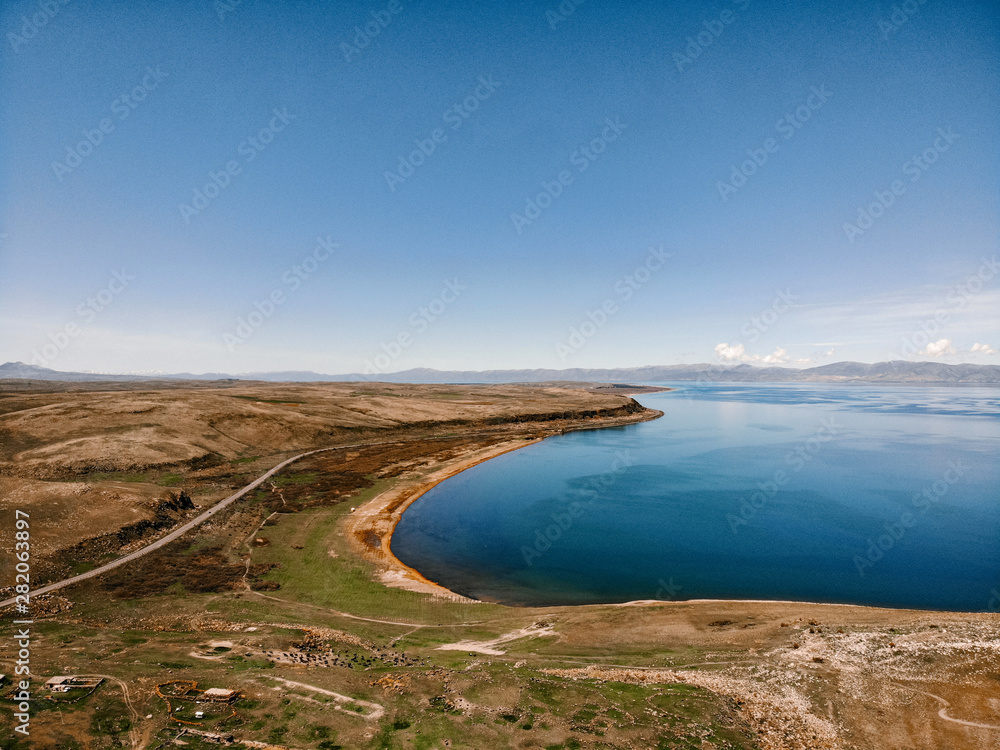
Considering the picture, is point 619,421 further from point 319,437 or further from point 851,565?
point 851,565

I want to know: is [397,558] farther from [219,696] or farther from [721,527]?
[721,527]

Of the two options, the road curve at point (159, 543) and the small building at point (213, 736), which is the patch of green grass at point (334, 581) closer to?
the road curve at point (159, 543)

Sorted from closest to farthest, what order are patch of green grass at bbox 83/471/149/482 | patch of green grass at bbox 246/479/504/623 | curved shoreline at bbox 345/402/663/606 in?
patch of green grass at bbox 246/479/504/623 → curved shoreline at bbox 345/402/663/606 → patch of green grass at bbox 83/471/149/482

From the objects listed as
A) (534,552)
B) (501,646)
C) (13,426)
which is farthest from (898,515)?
(13,426)

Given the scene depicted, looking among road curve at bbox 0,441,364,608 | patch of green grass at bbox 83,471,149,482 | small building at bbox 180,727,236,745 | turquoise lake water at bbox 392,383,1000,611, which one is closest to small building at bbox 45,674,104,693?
small building at bbox 180,727,236,745

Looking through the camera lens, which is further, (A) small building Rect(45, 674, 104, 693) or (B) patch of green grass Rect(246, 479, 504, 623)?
(B) patch of green grass Rect(246, 479, 504, 623)

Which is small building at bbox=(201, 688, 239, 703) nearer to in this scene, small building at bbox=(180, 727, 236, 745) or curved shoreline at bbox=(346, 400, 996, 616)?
small building at bbox=(180, 727, 236, 745)

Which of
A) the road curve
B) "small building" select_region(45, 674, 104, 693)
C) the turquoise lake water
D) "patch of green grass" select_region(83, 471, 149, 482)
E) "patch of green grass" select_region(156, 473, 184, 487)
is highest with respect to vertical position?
"patch of green grass" select_region(83, 471, 149, 482)

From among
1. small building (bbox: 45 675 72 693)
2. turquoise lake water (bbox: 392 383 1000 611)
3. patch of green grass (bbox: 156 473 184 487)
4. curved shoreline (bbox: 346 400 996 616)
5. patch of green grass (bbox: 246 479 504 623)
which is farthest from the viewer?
patch of green grass (bbox: 156 473 184 487)
